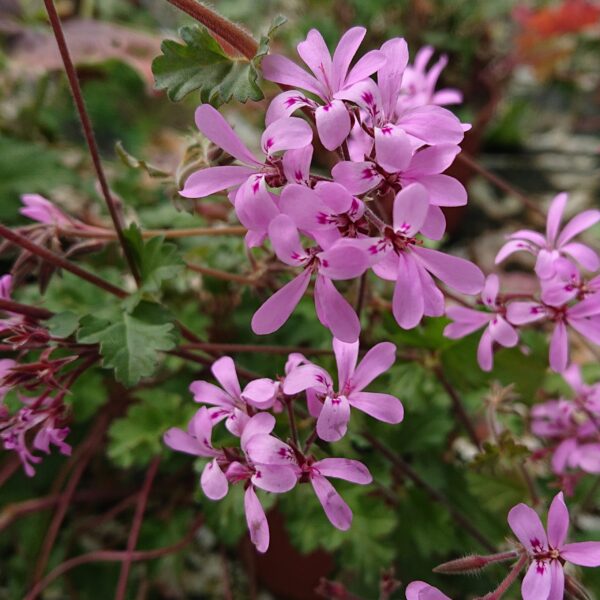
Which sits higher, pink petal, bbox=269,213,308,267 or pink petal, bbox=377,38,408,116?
pink petal, bbox=377,38,408,116

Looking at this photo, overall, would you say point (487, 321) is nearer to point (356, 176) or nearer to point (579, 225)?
point (579, 225)

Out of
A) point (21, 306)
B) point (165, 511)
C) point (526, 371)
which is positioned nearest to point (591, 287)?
point (526, 371)

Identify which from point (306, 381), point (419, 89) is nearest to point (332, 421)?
point (306, 381)

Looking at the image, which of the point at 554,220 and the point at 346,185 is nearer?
the point at 346,185

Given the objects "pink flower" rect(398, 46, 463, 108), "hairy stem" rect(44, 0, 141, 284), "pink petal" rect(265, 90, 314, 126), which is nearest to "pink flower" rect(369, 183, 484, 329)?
"pink petal" rect(265, 90, 314, 126)

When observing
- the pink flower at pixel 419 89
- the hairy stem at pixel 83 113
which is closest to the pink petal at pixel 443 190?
the hairy stem at pixel 83 113

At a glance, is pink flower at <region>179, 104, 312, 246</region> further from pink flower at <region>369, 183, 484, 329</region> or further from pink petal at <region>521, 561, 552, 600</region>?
pink petal at <region>521, 561, 552, 600</region>
